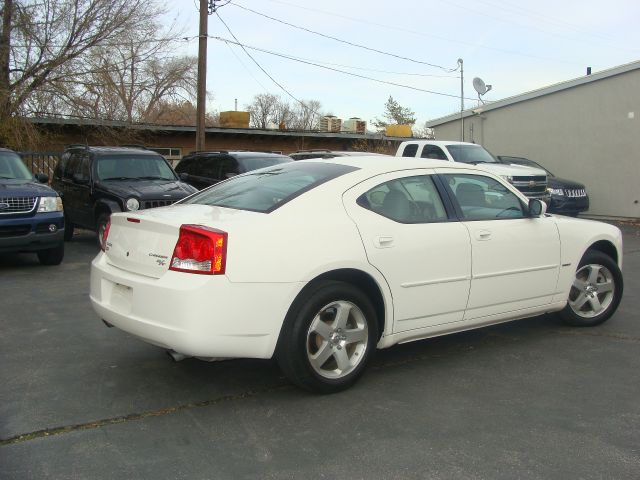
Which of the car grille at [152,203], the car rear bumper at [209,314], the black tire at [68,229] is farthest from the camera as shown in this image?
the black tire at [68,229]

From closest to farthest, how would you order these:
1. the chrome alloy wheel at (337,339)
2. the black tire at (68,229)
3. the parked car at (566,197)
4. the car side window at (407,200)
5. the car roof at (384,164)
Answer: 1. the chrome alloy wheel at (337,339)
2. the car side window at (407,200)
3. the car roof at (384,164)
4. the black tire at (68,229)
5. the parked car at (566,197)

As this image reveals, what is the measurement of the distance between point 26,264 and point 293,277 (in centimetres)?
717

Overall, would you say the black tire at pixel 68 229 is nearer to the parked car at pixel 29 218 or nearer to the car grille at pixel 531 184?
the parked car at pixel 29 218

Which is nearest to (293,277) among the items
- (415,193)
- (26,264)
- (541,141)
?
(415,193)

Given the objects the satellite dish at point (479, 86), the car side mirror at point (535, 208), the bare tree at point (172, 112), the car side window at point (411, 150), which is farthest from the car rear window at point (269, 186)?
the bare tree at point (172, 112)

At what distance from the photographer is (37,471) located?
3.07m

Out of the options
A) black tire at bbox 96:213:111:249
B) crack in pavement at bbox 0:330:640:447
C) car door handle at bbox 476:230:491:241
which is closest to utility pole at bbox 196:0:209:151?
black tire at bbox 96:213:111:249

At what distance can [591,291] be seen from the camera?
5793 mm

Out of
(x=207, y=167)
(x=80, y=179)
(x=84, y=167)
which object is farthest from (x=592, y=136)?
(x=80, y=179)

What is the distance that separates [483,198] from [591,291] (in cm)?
157

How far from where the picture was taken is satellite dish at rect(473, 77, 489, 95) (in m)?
23.3

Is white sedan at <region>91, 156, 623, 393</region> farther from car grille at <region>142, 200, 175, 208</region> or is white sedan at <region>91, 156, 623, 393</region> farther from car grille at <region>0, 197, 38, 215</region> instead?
car grille at <region>142, 200, 175, 208</region>

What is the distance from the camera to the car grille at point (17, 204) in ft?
27.9

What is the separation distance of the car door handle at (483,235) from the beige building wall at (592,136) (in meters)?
14.2
